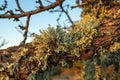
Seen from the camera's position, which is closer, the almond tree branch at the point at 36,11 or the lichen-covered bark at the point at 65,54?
the lichen-covered bark at the point at 65,54

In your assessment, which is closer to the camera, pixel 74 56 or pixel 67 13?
pixel 74 56

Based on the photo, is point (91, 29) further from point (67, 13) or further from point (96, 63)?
point (67, 13)

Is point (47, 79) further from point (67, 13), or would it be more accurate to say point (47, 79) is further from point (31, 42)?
point (67, 13)

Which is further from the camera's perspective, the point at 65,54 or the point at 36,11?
the point at 36,11

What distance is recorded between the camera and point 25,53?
2980 millimetres

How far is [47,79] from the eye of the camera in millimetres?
2928

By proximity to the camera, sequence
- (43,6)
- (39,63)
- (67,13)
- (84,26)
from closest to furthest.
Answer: (39,63) → (84,26) → (43,6) → (67,13)

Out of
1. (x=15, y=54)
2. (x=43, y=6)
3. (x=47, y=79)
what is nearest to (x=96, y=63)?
(x=47, y=79)

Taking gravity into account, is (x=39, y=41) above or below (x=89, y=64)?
above

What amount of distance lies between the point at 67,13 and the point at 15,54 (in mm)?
1527

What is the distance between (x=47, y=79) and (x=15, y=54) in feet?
1.21

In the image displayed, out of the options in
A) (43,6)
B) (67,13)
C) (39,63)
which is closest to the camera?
(39,63)

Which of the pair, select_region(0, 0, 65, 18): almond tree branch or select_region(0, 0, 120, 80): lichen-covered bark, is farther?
select_region(0, 0, 65, 18): almond tree branch

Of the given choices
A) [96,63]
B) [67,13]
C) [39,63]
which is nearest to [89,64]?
[96,63]
